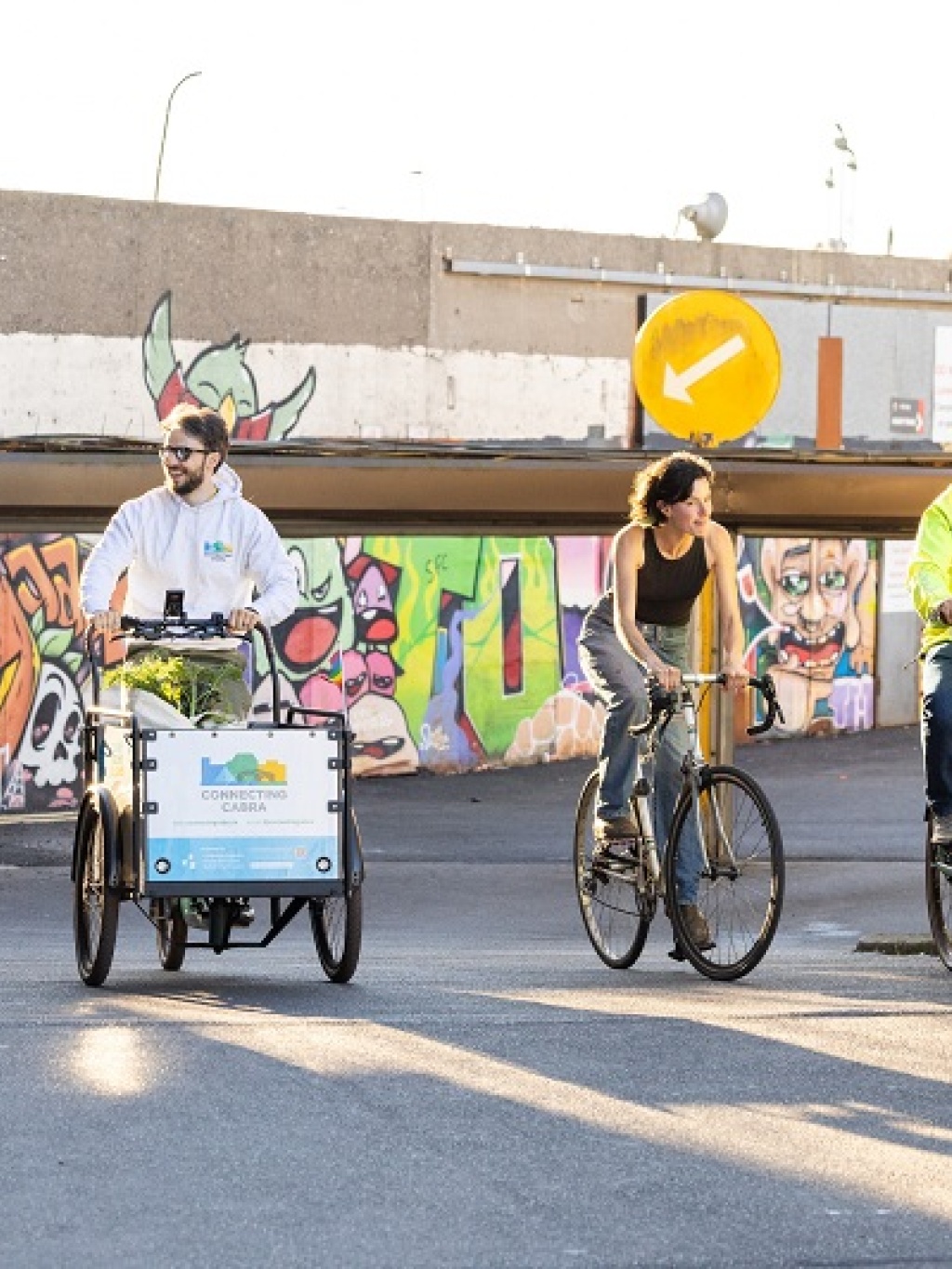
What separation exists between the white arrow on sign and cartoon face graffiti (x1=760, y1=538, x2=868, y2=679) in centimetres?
1632

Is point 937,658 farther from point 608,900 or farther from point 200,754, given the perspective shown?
point 200,754

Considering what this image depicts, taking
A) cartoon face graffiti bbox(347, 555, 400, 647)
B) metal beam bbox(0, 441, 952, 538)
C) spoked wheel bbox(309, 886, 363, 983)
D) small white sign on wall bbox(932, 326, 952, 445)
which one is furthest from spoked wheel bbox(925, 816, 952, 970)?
small white sign on wall bbox(932, 326, 952, 445)

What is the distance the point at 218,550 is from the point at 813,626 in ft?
73.4

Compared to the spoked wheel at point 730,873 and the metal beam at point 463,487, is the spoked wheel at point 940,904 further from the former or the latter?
the metal beam at point 463,487

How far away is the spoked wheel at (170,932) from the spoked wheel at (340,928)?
0.45 m

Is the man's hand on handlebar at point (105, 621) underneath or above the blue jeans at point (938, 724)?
above

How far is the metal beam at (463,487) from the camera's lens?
52.3 feet

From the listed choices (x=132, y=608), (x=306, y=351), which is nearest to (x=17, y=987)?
(x=132, y=608)

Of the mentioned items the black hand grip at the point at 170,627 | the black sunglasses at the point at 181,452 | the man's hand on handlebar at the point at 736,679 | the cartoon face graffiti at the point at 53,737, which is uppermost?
the black sunglasses at the point at 181,452

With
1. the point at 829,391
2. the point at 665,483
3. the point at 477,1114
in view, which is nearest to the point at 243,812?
the point at 665,483

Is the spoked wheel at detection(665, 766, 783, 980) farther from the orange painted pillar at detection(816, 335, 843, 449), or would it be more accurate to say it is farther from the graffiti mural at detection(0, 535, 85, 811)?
the orange painted pillar at detection(816, 335, 843, 449)

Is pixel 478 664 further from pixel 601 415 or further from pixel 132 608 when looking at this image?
pixel 132 608

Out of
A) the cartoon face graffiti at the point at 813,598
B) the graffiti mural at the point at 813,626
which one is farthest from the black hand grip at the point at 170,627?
the cartoon face graffiti at the point at 813,598

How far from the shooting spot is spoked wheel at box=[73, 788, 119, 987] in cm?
917
